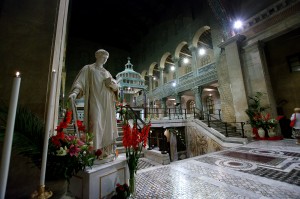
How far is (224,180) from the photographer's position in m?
2.84

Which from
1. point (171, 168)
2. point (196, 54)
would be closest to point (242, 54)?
point (196, 54)

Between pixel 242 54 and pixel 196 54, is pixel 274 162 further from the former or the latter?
pixel 196 54

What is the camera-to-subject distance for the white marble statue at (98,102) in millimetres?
Answer: 2110

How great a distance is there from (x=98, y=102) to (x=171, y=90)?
14.4m

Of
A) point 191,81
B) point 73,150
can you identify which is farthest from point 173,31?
point 73,150

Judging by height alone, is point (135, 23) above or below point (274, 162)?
above

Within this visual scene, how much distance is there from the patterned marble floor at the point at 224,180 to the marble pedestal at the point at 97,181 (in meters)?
0.62

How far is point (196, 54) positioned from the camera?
45.0ft

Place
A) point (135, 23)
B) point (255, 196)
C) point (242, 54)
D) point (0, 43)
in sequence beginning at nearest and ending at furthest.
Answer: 1. point (0, 43)
2. point (255, 196)
3. point (242, 54)
4. point (135, 23)

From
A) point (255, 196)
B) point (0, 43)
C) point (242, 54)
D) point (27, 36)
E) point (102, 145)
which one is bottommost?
point (255, 196)

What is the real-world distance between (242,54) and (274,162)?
747 cm

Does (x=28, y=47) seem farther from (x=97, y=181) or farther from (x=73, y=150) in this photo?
(x=97, y=181)

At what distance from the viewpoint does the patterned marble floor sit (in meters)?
2.32

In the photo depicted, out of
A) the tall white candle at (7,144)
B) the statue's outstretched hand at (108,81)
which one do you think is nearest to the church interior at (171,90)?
the tall white candle at (7,144)
